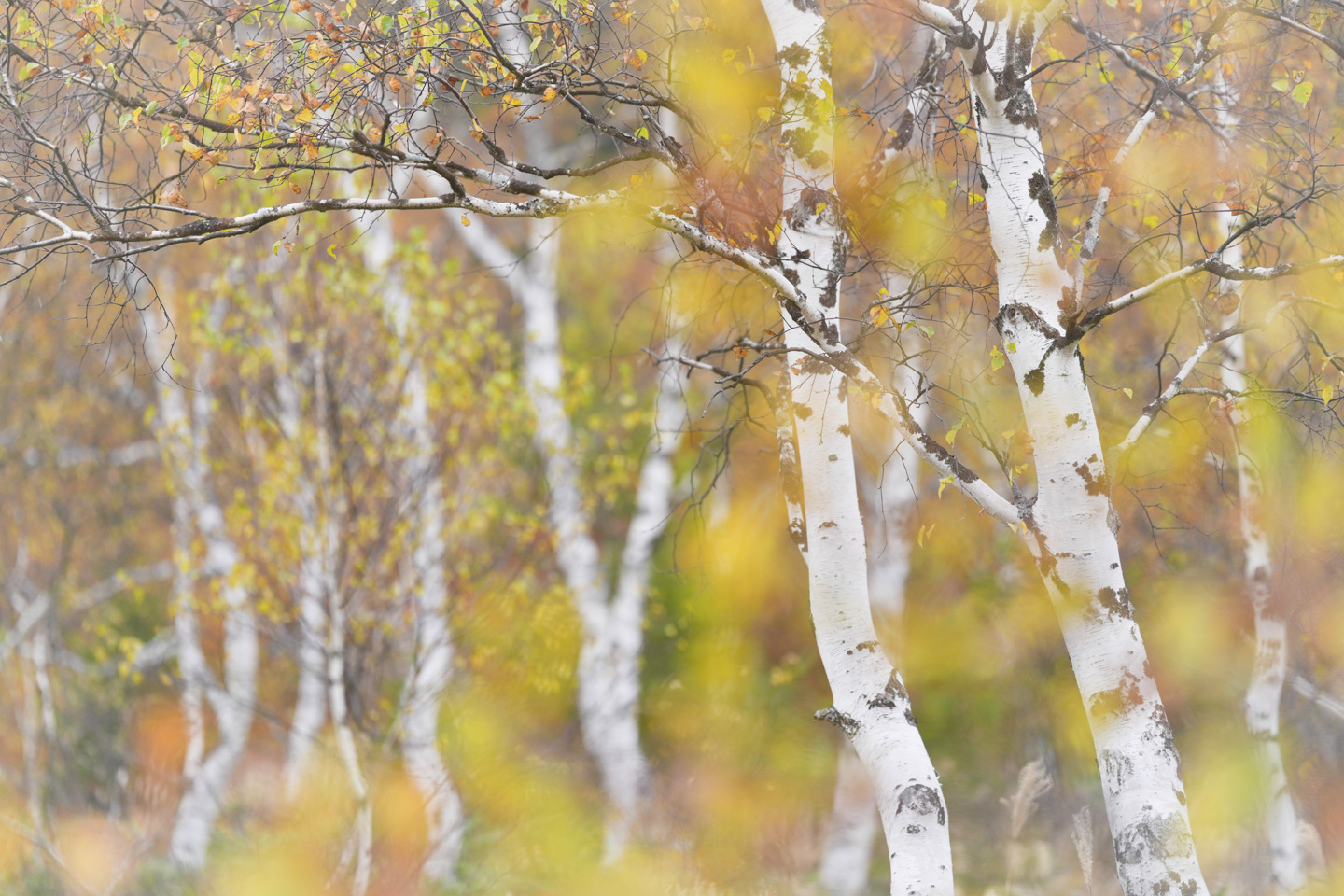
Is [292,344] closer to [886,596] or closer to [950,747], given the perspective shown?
[886,596]

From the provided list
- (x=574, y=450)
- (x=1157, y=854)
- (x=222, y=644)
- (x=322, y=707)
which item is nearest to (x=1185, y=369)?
(x=1157, y=854)

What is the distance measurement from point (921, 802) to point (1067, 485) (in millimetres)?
1225

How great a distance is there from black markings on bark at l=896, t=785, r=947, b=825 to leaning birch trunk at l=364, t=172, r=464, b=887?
399 cm

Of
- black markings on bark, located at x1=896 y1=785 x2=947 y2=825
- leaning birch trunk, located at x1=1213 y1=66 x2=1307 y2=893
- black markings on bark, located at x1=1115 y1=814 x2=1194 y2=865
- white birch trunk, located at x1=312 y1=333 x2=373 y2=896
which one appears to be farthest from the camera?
white birch trunk, located at x1=312 y1=333 x2=373 y2=896

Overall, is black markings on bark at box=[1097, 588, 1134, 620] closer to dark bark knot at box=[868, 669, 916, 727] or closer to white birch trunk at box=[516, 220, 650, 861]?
dark bark knot at box=[868, 669, 916, 727]

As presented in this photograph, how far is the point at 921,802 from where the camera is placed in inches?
128

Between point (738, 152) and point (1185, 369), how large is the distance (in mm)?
1933

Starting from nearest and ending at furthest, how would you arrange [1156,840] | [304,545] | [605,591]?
[1156,840] → [304,545] → [605,591]

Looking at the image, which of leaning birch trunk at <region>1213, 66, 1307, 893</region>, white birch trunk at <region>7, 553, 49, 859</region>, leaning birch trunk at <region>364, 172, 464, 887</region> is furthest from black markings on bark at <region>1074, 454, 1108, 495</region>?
white birch trunk at <region>7, 553, 49, 859</region>

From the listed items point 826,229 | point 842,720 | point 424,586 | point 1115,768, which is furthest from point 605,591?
point 1115,768

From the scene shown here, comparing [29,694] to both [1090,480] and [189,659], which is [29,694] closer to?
[189,659]

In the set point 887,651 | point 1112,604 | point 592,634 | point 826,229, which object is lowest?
point 1112,604

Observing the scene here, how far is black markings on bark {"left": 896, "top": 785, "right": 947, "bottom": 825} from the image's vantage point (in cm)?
326

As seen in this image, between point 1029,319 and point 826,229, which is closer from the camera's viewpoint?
point 1029,319
